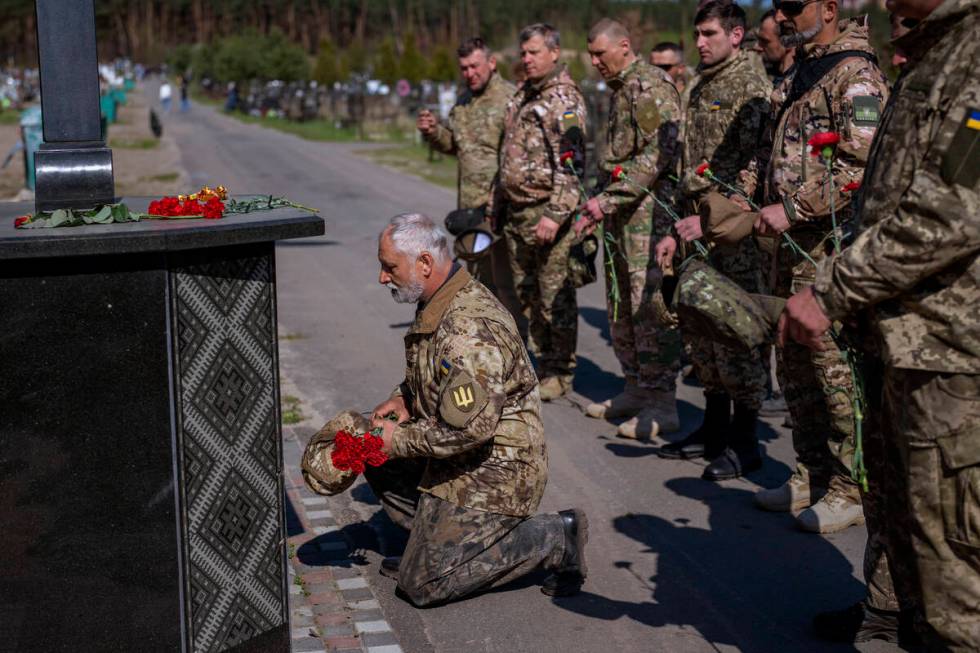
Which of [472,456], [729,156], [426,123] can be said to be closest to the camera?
A: [472,456]

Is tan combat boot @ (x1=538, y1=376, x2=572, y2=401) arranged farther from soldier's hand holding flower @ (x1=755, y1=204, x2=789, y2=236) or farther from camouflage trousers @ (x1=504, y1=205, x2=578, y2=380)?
soldier's hand holding flower @ (x1=755, y1=204, x2=789, y2=236)

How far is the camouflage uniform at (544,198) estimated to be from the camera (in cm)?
691

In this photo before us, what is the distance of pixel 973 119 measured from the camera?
282cm

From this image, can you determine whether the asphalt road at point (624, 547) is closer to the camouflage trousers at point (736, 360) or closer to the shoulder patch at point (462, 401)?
the camouflage trousers at point (736, 360)

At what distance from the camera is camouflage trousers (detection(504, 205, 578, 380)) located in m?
7.13

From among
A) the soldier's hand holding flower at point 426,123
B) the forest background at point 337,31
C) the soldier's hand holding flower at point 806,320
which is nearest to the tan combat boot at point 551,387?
the soldier's hand holding flower at point 426,123

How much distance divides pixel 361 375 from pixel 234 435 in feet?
14.6

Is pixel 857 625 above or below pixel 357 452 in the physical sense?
below

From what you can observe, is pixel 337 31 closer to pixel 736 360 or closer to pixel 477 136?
pixel 477 136

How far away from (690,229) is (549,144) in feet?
6.09

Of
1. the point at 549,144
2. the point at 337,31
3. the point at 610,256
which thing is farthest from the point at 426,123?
the point at 337,31

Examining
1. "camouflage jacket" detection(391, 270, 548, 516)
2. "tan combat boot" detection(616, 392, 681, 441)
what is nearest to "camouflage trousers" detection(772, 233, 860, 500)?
"camouflage jacket" detection(391, 270, 548, 516)

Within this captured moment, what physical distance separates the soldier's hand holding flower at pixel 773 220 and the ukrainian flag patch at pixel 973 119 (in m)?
1.82

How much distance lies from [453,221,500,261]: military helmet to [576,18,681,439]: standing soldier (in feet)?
3.61
